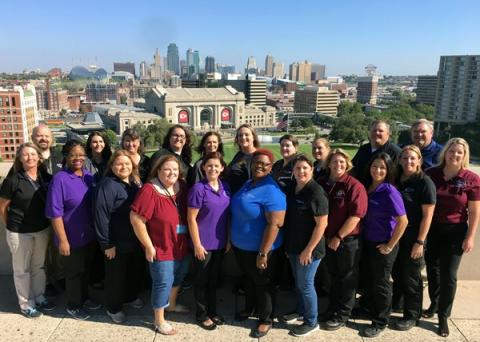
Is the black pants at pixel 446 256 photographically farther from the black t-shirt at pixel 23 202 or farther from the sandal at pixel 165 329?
the black t-shirt at pixel 23 202

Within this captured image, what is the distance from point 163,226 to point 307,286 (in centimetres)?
130

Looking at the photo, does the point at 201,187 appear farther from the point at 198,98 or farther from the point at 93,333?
the point at 198,98

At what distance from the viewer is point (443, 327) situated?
3.38 m

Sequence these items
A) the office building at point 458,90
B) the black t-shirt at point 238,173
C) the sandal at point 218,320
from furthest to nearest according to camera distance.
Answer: the office building at point 458,90, the black t-shirt at point 238,173, the sandal at point 218,320

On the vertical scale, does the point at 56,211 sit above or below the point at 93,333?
above

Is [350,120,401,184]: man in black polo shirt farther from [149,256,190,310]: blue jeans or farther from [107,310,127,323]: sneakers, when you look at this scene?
[107,310,127,323]: sneakers

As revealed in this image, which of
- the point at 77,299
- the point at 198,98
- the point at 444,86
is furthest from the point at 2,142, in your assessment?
the point at 444,86

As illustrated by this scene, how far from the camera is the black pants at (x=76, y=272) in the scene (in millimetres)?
3553

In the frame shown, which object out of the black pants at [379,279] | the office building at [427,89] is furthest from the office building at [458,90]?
the black pants at [379,279]

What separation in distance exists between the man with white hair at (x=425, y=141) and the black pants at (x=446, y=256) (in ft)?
2.55

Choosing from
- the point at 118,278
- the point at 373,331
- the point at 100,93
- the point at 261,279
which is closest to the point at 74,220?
the point at 118,278

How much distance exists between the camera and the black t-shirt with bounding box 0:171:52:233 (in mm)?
3438

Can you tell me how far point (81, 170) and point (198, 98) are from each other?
8043cm

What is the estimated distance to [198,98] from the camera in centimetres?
8225
